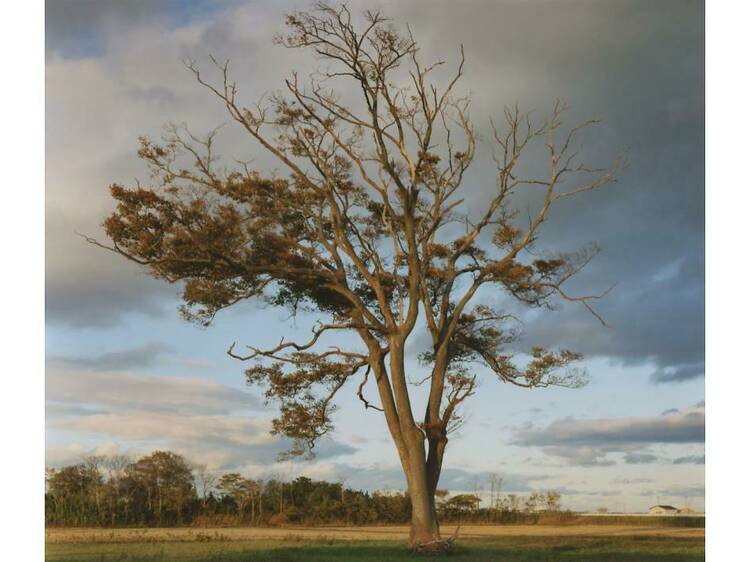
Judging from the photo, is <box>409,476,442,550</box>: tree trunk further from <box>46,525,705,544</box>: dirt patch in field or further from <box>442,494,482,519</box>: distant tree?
<box>442,494,482,519</box>: distant tree

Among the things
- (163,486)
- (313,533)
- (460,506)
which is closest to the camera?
(313,533)

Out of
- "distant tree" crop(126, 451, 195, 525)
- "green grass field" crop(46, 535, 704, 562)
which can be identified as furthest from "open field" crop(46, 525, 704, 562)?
"distant tree" crop(126, 451, 195, 525)

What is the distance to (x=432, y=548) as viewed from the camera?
11078 millimetres

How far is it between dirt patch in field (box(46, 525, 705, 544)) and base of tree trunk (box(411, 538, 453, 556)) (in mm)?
1100

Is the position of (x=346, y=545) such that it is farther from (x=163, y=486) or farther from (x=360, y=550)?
(x=163, y=486)

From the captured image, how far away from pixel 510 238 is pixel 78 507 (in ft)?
26.9

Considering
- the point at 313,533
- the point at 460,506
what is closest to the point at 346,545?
the point at 313,533

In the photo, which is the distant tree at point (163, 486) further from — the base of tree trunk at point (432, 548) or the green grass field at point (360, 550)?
the base of tree trunk at point (432, 548)

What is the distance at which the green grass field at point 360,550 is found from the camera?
10633mm

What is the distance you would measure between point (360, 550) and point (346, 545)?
557 mm

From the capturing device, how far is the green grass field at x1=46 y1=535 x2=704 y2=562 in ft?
34.9

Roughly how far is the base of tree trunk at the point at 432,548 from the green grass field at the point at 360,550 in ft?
0.46
